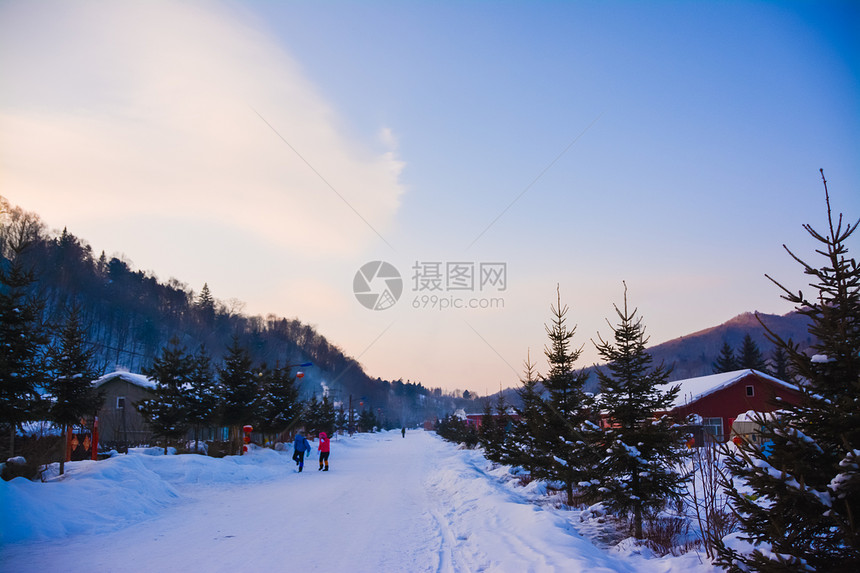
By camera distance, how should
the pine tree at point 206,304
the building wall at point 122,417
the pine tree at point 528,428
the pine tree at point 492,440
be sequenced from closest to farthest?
1. the pine tree at point 528,428
2. the pine tree at point 492,440
3. the building wall at point 122,417
4. the pine tree at point 206,304

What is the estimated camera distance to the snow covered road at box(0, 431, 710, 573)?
7.00 metres

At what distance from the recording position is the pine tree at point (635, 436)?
8891 mm

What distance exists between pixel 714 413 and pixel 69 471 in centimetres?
4084

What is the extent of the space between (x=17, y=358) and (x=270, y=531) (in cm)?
694

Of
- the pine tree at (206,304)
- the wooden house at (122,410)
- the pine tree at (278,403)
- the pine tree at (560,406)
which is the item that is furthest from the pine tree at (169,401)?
the pine tree at (206,304)

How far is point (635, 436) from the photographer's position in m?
9.11

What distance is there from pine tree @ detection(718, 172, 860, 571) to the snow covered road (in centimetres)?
246

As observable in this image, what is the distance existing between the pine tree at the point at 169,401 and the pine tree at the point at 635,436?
2223cm

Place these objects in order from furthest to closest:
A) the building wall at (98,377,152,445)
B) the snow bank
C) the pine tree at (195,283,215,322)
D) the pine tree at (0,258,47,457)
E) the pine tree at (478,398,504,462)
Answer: the pine tree at (195,283,215,322) < the building wall at (98,377,152,445) < the pine tree at (478,398,504,462) < the pine tree at (0,258,47,457) < the snow bank

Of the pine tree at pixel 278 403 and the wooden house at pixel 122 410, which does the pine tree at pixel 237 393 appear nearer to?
the pine tree at pixel 278 403

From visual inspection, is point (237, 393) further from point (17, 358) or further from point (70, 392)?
point (17, 358)

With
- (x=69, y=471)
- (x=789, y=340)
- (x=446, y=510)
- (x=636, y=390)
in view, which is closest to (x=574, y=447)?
(x=636, y=390)

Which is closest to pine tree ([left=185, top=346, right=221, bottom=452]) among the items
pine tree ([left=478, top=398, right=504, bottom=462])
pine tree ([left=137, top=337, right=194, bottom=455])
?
pine tree ([left=137, top=337, right=194, bottom=455])

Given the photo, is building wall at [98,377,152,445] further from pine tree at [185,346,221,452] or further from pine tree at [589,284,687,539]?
pine tree at [589,284,687,539]
